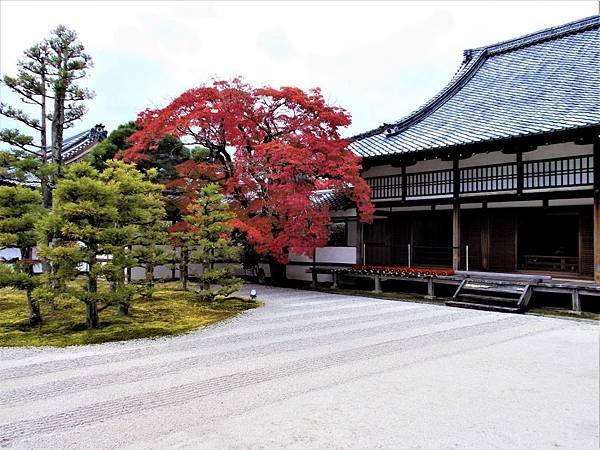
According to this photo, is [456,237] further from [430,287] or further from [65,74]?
[65,74]

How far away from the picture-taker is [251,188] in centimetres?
1509

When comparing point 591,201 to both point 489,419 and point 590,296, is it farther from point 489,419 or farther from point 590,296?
point 489,419

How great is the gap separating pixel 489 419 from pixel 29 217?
30.2ft

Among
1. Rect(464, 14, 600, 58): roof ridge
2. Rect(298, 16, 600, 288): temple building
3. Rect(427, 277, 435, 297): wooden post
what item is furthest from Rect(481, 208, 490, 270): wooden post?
Rect(464, 14, 600, 58): roof ridge

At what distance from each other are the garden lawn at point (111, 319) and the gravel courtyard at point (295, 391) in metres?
0.66

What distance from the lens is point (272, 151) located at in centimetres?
1403

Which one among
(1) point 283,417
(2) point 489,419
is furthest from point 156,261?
(2) point 489,419

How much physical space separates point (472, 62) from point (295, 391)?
18.2 meters

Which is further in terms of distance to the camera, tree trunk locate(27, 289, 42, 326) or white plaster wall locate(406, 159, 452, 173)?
white plaster wall locate(406, 159, 452, 173)

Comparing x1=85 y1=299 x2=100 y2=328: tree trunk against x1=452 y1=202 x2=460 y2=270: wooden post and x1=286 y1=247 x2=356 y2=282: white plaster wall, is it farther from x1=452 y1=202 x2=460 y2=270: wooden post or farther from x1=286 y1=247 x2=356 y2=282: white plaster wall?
x1=452 y1=202 x2=460 y2=270: wooden post

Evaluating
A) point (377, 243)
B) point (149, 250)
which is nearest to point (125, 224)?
point (149, 250)

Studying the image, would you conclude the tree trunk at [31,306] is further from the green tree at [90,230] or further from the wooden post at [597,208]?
the wooden post at [597,208]

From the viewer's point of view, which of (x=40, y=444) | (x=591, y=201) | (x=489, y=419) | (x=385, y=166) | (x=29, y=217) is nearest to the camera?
(x=40, y=444)

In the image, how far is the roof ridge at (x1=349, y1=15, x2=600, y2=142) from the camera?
1744cm
